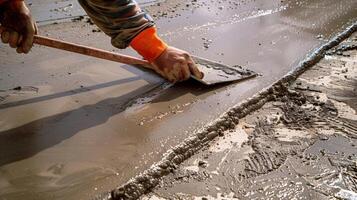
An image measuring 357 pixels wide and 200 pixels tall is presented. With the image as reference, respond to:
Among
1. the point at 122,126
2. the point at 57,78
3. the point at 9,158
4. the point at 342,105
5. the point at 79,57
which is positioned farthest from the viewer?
the point at 79,57

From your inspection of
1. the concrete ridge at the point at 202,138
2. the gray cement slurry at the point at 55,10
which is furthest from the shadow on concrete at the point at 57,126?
the gray cement slurry at the point at 55,10

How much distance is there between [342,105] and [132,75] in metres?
1.39

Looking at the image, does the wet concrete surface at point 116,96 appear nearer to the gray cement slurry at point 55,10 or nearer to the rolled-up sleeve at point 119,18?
the gray cement slurry at point 55,10

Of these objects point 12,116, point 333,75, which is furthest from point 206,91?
point 12,116

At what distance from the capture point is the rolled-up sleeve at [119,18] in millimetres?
2430

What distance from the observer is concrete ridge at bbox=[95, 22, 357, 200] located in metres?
1.92

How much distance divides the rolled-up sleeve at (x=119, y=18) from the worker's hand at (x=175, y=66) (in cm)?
22

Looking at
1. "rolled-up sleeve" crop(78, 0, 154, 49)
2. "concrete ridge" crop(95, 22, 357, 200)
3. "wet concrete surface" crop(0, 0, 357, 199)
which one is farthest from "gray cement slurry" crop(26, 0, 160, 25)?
"concrete ridge" crop(95, 22, 357, 200)

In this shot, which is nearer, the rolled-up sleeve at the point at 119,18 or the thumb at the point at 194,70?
the rolled-up sleeve at the point at 119,18

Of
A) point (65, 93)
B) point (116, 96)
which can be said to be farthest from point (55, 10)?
point (116, 96)

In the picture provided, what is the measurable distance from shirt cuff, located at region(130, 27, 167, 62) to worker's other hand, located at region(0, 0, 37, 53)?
0.60 metres

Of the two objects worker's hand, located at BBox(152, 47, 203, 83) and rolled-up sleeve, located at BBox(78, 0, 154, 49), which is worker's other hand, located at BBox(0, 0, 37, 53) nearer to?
rolled-up sleeve, located at BBox(78, 0, 154, 49)

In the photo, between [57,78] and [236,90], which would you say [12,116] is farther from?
[236,90]

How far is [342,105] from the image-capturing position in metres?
2.59
